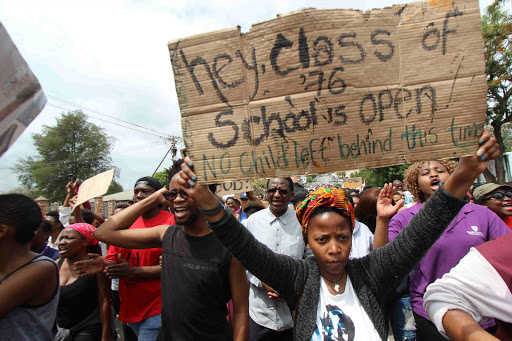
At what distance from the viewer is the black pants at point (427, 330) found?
2.16m

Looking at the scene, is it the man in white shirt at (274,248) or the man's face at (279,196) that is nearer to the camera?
the man in white shirt at (274,248)

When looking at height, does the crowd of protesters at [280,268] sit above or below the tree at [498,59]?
below

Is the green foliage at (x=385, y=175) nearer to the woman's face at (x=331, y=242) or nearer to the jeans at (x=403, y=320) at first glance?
the jeans at (x=403, y=320)

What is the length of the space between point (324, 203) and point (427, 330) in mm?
1462

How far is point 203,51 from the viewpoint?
165 centimetres

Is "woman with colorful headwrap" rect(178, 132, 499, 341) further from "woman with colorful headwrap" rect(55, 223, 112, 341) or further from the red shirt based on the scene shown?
"woman with colorful headwrap" rect(55, 223, 112, 341)

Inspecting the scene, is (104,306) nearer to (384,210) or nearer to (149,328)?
(149,328)

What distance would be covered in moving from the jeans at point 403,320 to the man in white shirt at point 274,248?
1014 mm

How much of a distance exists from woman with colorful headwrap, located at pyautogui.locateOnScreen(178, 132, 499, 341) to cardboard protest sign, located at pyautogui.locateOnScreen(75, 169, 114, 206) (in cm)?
165

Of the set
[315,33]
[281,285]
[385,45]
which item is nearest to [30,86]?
[315,33]

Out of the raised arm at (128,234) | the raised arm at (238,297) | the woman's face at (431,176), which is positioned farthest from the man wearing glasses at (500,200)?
the raised arm at (128,234)

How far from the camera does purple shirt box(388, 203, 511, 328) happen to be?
2275 millimetres

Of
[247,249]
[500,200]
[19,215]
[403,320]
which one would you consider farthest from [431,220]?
[500,200]

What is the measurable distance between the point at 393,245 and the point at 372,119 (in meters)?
0.67
